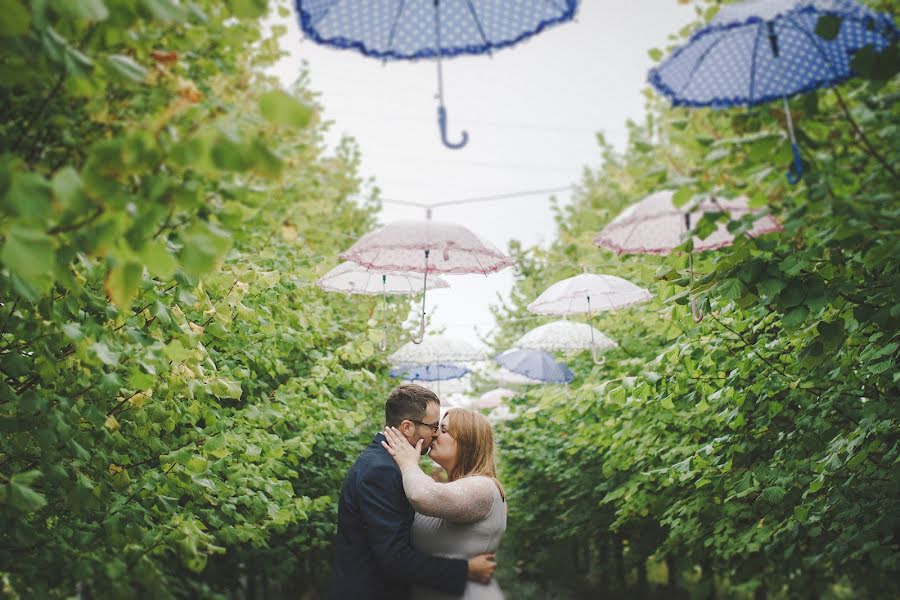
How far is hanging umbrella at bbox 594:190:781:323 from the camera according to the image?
2.25 m

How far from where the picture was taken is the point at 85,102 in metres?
2.00

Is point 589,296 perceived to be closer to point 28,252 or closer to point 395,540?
point 395,540

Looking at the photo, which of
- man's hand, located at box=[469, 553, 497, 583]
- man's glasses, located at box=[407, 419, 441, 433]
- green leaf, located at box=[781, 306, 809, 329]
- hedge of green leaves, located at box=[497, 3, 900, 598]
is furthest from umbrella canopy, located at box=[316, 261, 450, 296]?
green leaf, located at box=[781, 306, 809, 329]

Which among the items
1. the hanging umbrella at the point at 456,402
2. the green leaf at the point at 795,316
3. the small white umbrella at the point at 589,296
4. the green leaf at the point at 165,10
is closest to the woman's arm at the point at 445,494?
the green leaf at the point at 795,316

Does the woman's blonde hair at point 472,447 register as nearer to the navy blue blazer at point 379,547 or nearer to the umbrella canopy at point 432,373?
the navy blue blazer at point 379,547

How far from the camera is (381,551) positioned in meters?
3.12

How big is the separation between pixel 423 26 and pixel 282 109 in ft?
2.88

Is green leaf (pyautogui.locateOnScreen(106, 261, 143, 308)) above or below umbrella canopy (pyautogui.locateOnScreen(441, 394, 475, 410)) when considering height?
above

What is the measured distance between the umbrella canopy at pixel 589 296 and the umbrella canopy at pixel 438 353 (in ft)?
7.45

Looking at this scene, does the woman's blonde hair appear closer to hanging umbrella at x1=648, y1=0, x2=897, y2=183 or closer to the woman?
the woman

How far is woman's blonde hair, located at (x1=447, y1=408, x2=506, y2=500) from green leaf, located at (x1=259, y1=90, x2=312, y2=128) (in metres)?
2.43

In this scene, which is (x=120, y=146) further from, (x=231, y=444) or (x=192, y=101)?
(x=231, y=444)

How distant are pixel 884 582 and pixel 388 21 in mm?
4397

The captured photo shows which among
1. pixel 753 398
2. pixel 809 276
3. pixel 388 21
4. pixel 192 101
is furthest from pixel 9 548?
pixel 753 398
